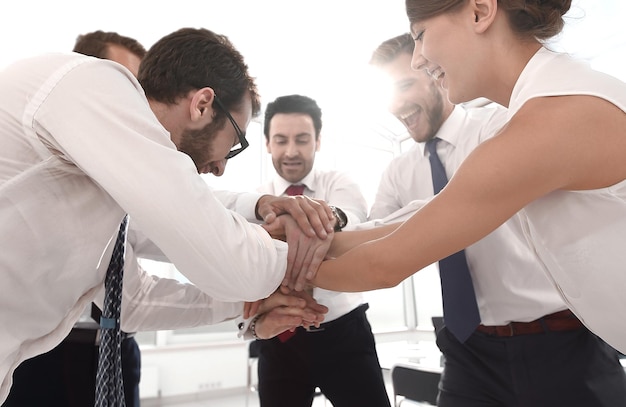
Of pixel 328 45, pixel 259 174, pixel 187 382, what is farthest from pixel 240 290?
pixel 259 174

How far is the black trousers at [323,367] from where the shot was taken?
1.86 meters

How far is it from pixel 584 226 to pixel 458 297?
72 cm

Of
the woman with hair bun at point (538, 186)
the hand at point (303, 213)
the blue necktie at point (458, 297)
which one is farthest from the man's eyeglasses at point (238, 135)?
the blue necktie at point (458, 297)

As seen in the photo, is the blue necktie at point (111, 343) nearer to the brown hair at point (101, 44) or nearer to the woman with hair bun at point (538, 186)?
the woman with hair bun at point (538, 186)

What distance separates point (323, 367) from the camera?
1.89 m

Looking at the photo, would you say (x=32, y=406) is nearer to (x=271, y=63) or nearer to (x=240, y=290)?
(x=240, y=290)

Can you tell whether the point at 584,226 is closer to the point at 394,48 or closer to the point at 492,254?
the point at 492,254

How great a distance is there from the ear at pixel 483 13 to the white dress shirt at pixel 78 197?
758mm

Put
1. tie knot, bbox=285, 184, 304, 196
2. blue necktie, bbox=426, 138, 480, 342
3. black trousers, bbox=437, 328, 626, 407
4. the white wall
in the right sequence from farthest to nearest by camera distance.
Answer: the white wall, tie knot, bbox=285, 184, 304, 196, blue necktie, bbox=426, 138, 480, 342, black trousers, bbox=437, 328, 626, 407

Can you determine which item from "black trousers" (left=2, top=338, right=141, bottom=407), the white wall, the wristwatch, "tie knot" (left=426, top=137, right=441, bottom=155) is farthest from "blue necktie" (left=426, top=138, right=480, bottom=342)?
the white wall

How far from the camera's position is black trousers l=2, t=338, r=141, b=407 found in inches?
60.7

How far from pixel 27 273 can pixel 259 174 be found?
589 centimetres

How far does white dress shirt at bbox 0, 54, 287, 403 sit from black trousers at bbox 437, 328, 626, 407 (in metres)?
0.88

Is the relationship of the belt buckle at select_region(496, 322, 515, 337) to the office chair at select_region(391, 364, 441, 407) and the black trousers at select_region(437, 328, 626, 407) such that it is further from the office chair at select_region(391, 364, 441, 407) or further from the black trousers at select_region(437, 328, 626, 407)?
the office chair at select_region(391, 364, 441, 407)
